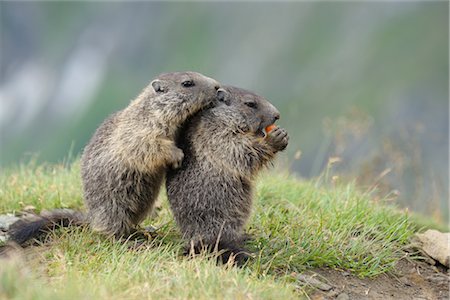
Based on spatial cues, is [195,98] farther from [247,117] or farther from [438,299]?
[438,299]

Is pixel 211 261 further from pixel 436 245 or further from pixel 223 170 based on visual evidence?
pixel 436 245

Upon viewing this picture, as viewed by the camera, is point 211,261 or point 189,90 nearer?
point 211,261

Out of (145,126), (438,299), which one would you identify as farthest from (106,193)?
(438,299)

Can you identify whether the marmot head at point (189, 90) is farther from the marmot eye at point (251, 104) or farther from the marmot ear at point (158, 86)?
the marmot eye at point (251, 104)

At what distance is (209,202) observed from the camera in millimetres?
5055

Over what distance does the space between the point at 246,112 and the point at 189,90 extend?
0.48 m

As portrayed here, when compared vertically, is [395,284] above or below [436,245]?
below

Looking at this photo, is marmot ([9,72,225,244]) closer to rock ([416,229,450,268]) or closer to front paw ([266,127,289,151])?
front paw ([266,127,289,151])

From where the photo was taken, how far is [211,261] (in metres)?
4.64

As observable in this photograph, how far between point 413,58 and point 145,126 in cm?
2694

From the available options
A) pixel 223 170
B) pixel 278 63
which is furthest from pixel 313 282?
pixel 278 63

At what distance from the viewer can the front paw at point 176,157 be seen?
4996 mm

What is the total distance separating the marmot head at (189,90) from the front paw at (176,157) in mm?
389

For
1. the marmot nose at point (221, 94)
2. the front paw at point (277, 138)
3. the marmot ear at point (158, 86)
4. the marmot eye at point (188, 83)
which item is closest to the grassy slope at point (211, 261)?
the front paw at point (277, 138)
